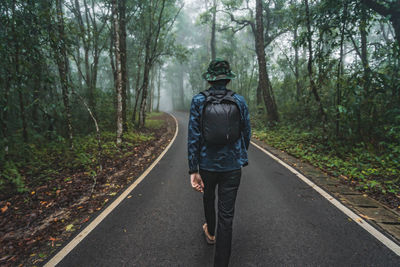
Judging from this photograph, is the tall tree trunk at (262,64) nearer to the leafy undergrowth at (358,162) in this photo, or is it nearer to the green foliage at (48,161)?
the leafy undergrowth at (358,162)

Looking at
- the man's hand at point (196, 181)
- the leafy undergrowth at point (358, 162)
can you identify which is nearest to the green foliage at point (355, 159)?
the leafy undergrowth at point (358, 162)

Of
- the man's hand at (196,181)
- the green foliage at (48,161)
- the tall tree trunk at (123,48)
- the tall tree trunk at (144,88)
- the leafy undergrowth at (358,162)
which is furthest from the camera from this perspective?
the tall tree trunk at (144,88)

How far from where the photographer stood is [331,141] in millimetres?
7859

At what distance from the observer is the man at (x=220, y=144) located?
2.13m

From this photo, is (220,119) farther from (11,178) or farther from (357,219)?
(11,178)

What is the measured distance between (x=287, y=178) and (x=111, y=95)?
12.0m

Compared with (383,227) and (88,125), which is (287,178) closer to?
(383,227)

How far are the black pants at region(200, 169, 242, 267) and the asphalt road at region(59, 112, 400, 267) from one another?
1.46 feet

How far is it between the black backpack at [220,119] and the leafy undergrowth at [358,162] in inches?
157

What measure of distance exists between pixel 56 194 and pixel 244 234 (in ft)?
14.4

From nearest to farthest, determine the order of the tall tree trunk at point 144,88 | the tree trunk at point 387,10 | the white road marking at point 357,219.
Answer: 1. the white road marking at point 357,219
2. the tree trunk at point 387,10
3. the tall tree trunk at point 144,88

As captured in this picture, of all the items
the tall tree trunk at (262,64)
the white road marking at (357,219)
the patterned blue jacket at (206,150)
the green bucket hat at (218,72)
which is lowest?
the white road marking at (357,219)

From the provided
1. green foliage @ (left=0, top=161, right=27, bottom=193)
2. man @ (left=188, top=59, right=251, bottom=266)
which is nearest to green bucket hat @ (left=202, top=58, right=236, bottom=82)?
man @ (left=188, top=59, right=251, bottom=266)

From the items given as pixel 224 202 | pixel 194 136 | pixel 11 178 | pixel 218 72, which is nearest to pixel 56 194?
pixel 11 178
